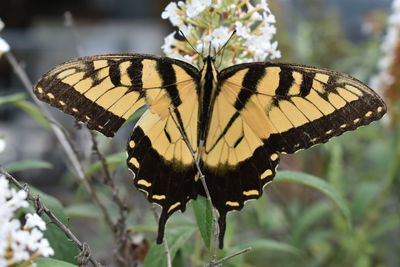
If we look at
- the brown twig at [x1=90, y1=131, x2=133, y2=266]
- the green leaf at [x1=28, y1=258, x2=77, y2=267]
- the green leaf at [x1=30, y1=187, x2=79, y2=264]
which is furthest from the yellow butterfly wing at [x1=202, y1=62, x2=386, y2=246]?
the green leaf at [x1=28, y1=258, x2=77, y2=267]

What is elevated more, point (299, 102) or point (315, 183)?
point (299, 102)

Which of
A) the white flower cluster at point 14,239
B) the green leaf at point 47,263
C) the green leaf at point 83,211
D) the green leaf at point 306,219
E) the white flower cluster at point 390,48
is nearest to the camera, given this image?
the white flower cluster at point 14,239

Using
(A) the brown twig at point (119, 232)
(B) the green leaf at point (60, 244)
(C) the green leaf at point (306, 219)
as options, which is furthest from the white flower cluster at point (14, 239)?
(C) the green leaf at point (306, 219)

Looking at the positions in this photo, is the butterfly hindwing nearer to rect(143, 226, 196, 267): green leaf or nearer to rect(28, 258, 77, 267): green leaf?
rect(143, 226, 196, 267): green leaf

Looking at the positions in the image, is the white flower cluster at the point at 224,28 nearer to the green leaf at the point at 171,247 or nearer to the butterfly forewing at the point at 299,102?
the butterfly forewing at the point at 299,102

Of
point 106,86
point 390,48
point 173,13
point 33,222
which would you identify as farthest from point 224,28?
point 390,48

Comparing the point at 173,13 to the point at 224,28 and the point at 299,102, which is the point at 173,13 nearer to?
the point at 224,28

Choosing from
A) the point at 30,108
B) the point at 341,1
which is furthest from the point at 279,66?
the point at 341,1
